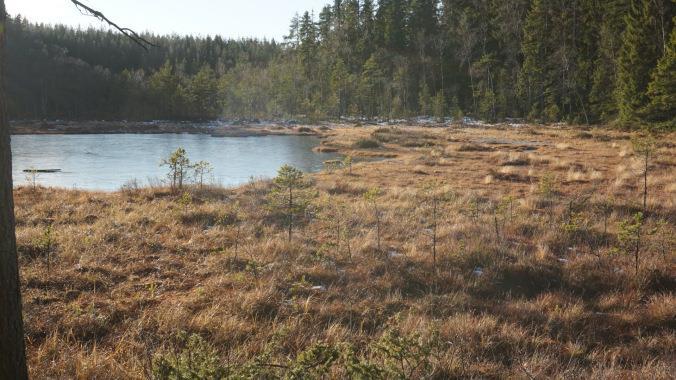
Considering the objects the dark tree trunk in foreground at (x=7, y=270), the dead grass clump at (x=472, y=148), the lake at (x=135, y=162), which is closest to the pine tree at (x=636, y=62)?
the dead grass clump at (x=472, y=148)

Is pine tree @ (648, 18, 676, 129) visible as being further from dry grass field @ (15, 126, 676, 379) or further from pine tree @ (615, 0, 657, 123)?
dry grass field @ (15, 126, 676, 379)

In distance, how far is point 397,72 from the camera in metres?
70.6

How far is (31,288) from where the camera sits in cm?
605

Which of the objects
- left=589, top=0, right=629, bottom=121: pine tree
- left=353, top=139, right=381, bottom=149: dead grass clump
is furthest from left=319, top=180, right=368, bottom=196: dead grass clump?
left=589, top=0, right=629, bottom=121: pine tree

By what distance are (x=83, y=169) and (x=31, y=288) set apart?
1969 cm

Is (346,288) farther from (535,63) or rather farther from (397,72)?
(397,72)

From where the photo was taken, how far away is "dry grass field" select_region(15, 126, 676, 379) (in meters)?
4.39

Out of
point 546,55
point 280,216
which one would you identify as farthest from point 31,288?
point 546,55

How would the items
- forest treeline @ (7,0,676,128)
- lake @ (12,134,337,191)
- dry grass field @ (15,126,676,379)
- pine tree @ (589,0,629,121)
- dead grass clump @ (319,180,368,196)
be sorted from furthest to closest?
1. forest treeline @ (7,0,676,128)
2. pine tree @ (589,0,629,121)
3. lake @ (12,134,337,191)
4. dead grass clump @ (319,180,368,196)
5. dry grass field @ (15,126,676,379)

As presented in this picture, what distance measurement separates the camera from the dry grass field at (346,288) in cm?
439

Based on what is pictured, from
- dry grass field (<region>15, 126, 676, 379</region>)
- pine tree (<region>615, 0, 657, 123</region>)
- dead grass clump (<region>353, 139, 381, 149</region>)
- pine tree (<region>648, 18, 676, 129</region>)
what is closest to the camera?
dry grass field (<region>15, 126, 676, 379</region>)

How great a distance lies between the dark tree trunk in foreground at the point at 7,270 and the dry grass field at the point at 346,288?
2.86ft

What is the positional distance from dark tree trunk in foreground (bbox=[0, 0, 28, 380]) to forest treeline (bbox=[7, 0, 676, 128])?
1619 inches

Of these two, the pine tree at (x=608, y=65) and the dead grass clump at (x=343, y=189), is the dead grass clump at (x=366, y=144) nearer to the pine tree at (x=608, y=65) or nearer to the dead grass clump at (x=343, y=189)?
the dead grass clump at (x=343, y=189)
